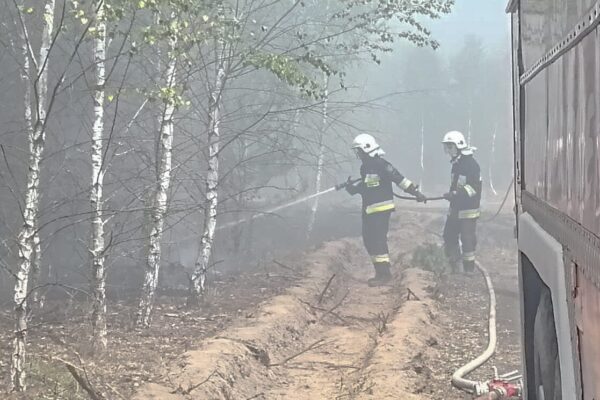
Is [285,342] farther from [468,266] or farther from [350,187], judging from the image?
[468,266]

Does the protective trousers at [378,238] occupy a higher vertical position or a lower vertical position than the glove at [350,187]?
lower

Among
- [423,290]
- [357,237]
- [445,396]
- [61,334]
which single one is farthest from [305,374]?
[357,237]

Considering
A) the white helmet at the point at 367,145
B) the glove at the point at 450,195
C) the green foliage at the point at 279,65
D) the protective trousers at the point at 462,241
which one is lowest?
the protective trousers at the point at 462,241

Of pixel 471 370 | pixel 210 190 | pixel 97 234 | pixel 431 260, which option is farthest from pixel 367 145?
pixel 471 370

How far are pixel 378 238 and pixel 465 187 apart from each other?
1854mm

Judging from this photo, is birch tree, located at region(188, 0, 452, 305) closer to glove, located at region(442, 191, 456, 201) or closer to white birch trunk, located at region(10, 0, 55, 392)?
glove, located at region(442, 191, 456, 201)

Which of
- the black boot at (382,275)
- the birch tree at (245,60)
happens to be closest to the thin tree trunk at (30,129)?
the birch tree at (245,60)

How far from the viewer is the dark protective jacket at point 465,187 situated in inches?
543

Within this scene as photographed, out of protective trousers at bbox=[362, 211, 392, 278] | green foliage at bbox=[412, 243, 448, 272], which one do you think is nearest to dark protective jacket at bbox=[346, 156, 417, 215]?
protective trousers at bbox=[362, 211, 392, 278]

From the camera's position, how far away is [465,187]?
13.7 m

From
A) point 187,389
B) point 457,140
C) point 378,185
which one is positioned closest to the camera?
point 187,389

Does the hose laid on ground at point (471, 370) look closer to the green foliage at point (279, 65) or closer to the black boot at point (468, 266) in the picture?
the green foliage at point (279, 65)

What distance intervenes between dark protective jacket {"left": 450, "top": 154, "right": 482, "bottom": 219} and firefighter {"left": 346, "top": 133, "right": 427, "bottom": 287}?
0.76m

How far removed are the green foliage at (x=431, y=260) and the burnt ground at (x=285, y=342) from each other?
33 centimetres
